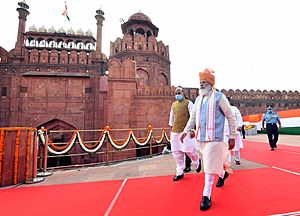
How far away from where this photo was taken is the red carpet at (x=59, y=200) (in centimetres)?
200

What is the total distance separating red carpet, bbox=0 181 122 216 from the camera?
2000 millimetres

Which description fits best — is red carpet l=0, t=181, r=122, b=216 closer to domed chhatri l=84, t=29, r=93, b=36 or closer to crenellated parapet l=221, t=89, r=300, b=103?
crenellated parapet l=221, t=89, r=300, b=103

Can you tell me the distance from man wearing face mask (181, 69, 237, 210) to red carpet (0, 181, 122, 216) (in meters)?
1.41

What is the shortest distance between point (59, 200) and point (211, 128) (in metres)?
2.44

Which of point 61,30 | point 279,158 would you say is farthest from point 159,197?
point 61,30

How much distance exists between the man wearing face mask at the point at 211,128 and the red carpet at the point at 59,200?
141 centimetres

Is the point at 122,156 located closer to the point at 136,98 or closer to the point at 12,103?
the point at 136,98

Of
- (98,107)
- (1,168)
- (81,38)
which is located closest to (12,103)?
(98,107)

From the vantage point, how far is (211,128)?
2.11 m

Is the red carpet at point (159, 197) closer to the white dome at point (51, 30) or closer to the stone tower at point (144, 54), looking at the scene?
the stone tower at point (144, 54)

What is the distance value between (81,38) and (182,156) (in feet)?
81.4

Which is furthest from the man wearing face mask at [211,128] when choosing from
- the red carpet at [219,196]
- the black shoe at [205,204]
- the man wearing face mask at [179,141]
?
the man wearing face mask at [179,141]

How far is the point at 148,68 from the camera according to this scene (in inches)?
764

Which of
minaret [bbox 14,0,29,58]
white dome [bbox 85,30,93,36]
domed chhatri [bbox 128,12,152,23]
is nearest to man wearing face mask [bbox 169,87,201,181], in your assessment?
minaret [bbox 14,0,29,58]
